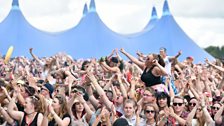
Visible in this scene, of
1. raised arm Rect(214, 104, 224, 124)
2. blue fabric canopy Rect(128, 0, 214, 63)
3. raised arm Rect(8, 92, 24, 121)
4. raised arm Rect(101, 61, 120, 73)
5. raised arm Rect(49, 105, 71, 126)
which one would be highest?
blue fabric canopy Rect(128, 0, 214, 63)

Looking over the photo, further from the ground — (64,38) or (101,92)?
(64,38)

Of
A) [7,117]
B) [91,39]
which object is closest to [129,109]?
[7,117]

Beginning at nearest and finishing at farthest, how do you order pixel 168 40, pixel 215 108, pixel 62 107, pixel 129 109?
1. pixel 129 109
2. pixel 62 107
3. pixel 215 108
4. pixel 168 40

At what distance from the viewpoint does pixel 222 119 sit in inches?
225

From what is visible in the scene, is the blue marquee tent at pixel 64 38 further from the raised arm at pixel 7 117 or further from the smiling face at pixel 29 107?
the smiling face at pixel 29 107

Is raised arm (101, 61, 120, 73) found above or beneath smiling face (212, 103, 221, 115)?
above

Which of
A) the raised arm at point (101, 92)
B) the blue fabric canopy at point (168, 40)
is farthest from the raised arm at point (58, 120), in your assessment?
the blue fabric canopy at point (168, 40)

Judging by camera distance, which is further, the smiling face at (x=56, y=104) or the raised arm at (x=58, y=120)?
the smiling face at (x=56, y=104)

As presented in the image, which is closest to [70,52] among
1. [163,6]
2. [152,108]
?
[163,6]

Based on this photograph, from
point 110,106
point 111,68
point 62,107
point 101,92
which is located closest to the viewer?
point 62,107

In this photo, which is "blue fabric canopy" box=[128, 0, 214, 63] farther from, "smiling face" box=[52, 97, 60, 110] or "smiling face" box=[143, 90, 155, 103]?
"smiling face" box=[143, 90, 155, 103]

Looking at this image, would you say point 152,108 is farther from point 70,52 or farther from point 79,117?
point 70,52

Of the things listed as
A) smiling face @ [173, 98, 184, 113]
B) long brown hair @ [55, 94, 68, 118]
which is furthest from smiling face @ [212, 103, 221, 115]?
long brown hair @ [55, 94, 68, 118]

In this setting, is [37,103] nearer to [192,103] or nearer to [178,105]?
[178,105]
